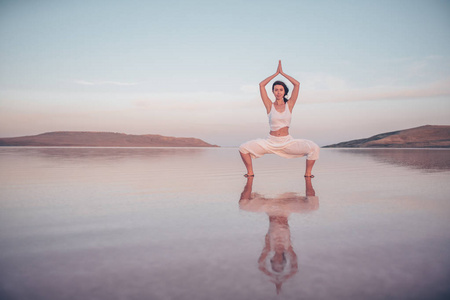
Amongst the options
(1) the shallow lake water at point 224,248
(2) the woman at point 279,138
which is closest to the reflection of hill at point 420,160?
(2) the woman at point 279,138

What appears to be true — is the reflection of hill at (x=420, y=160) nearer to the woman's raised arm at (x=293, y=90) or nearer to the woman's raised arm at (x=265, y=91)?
the woman's raised arm at (x=293, y=90)

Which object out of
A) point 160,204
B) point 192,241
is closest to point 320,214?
point 192,241

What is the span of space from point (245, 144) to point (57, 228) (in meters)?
4.06

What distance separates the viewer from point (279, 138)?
5695 mm

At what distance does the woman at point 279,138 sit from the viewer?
5559 mm

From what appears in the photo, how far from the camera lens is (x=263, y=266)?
1.34m

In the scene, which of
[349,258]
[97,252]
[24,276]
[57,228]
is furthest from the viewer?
[57,228]

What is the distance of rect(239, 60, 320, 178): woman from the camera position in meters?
5.56

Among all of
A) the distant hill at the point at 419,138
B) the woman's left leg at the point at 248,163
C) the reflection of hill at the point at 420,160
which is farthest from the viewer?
the distant hill at the point at 419,138

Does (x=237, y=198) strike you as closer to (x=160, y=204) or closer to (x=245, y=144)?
(x=160, y=204)

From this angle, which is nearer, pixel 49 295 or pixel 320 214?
pixel 49 295

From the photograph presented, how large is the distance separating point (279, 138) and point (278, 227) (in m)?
3.83

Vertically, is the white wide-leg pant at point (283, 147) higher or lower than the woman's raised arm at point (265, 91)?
lower

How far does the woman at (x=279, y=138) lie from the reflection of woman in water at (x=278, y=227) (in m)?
1.84
